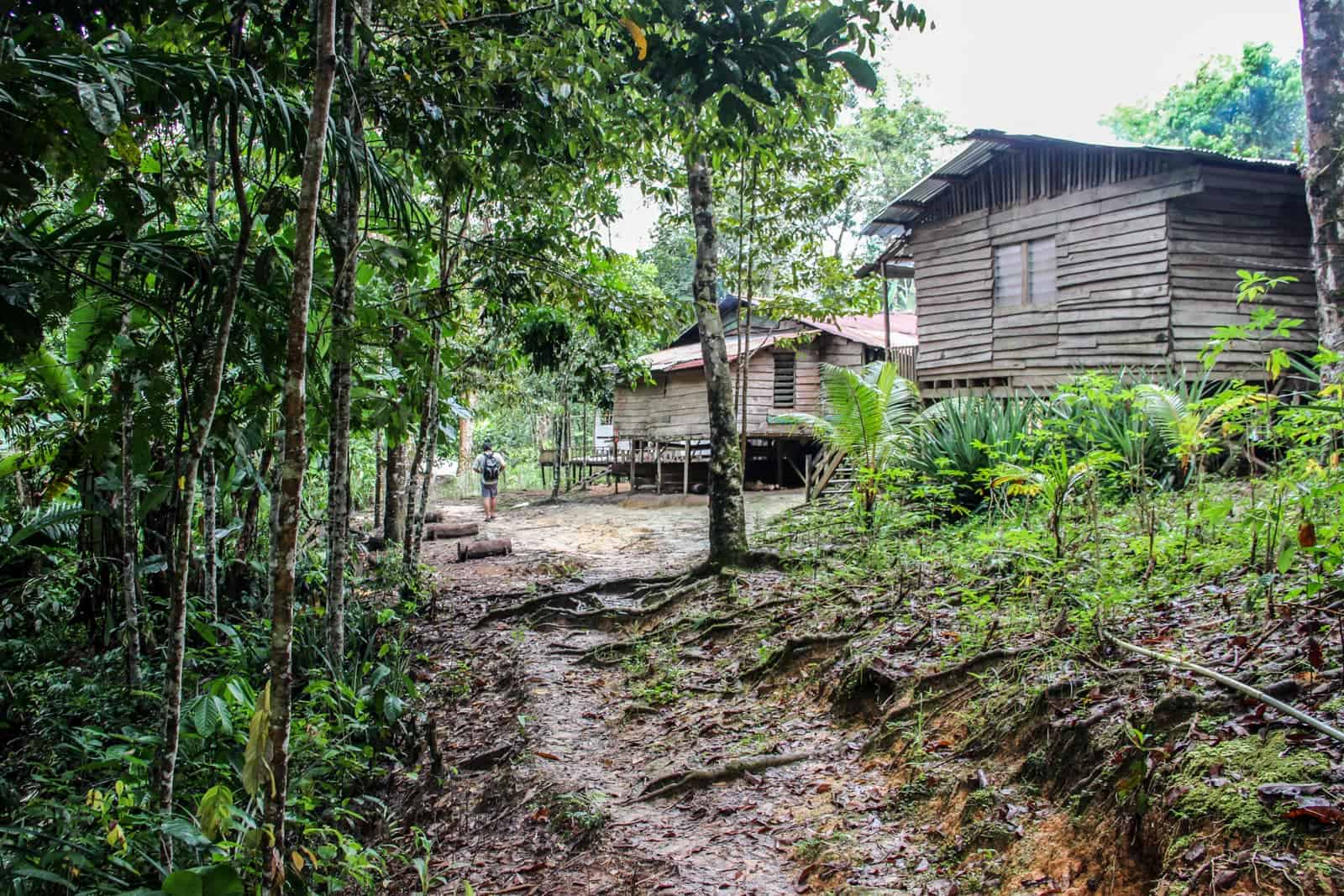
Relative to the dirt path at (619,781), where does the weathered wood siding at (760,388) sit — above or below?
above

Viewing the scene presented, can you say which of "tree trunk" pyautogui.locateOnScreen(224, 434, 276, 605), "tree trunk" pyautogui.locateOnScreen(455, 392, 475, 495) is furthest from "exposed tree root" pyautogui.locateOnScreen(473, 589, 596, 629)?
Answer: "tree trunk" pyautogui.locateOnScreen(455, 392, 475, 495)

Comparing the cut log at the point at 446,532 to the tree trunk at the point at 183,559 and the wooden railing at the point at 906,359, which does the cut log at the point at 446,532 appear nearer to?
the wooden railing at the point at 906,359

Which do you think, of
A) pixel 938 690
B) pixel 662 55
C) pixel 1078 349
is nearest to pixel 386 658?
pixel 938 690

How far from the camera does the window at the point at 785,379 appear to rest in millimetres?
23031

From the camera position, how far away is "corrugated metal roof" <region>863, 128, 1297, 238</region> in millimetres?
11859

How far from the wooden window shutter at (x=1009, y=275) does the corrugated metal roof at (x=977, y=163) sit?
1.70 metres

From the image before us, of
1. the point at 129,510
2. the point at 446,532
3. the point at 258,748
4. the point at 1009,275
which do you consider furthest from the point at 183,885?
the point at 1009,275

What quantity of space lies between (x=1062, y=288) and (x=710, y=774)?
41.8 ft

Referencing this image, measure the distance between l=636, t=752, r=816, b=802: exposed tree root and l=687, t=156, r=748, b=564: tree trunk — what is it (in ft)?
12.7

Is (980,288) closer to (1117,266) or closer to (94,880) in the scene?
(1117,266)

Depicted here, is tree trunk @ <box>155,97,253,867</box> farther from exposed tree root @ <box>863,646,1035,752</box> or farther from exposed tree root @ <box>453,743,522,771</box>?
exposed tree root @ <box>863,646,1035,752</box>

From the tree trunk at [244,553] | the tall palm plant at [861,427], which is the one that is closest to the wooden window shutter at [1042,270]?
the tall palm plant at [861,427]

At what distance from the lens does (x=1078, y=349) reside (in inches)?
547

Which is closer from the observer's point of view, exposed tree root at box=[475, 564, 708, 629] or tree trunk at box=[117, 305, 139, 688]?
tree trunk at box=[117, 305, 139, 688]
